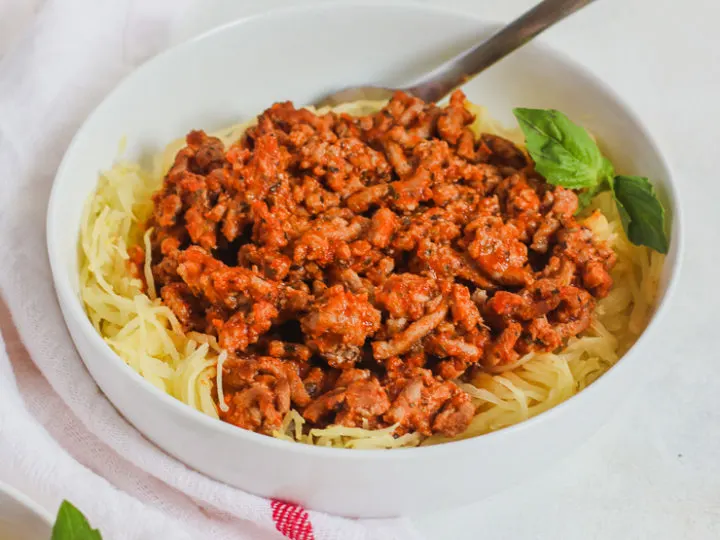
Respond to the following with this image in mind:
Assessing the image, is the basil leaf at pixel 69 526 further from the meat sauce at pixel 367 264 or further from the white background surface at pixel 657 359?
the white background surface at pixel 657 359

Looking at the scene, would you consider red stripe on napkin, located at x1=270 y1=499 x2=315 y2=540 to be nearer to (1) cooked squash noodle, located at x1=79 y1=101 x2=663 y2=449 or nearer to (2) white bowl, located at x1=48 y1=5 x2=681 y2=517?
(2) white bowl, located at x1=48 y1=5 x2=681 y2=517

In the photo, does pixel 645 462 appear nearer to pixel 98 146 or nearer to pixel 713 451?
pixel 713 451

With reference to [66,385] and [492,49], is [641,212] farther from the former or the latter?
[66,385]

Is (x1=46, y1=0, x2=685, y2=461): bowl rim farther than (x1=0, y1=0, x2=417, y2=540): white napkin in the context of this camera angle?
No

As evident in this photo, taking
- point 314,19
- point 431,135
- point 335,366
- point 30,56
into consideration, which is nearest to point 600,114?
Result: point 431,135

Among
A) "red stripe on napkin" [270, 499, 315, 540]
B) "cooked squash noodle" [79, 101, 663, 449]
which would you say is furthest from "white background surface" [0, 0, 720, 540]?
"red stripe on napkin" [270, 499, 315, 540]

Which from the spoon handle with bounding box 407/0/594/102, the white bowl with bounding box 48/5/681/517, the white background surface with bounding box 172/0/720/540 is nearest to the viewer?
the white bowl with bounding box 48/5/681/517

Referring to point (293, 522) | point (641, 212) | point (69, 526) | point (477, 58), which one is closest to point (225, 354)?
point (293, 522)
